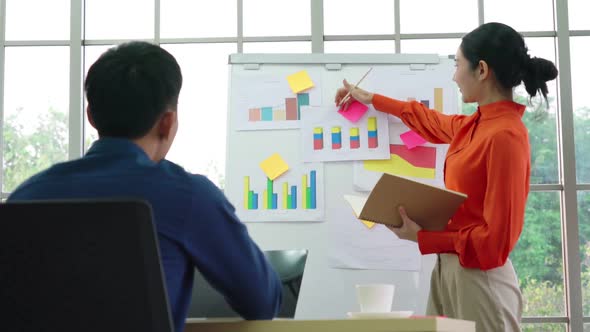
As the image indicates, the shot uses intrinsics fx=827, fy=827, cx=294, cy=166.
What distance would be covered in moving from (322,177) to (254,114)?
37 centimetres

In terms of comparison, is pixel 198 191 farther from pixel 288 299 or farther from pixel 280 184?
pixel 280 184

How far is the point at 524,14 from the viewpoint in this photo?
356 centimetres

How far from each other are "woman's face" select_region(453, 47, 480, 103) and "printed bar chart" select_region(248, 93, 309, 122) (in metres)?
0.68

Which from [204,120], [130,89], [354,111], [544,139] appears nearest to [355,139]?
[354,111]

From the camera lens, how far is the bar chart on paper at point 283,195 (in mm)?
3203

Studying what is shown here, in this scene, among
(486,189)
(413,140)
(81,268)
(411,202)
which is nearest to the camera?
(81,268)

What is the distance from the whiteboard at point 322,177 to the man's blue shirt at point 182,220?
5.82 ft

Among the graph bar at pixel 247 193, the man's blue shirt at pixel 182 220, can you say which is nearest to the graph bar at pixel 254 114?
the graph bar at pixel 247 193

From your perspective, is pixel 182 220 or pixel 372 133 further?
pixel 372 133

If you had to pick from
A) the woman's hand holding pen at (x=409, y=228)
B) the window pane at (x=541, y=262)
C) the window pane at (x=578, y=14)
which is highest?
the window pane at (x=578, y=14)

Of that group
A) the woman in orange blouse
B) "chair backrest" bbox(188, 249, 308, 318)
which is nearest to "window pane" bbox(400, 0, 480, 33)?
the woman in orange blouse

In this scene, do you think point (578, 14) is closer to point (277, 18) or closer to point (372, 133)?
point (372, 133)

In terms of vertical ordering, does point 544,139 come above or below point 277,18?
below

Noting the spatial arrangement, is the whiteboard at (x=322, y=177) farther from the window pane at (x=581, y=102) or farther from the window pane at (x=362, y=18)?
the window pane at (x=581, y=102)
